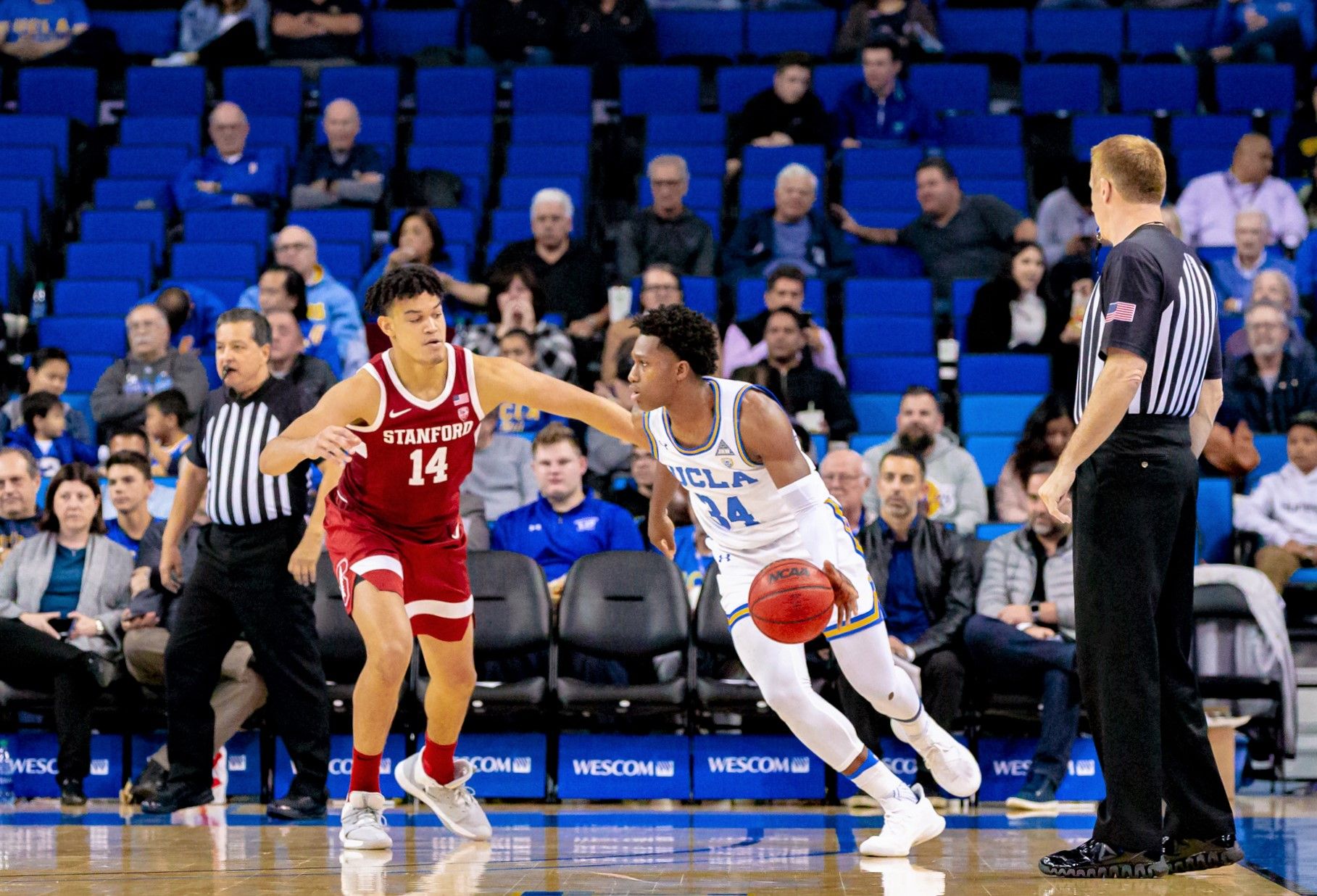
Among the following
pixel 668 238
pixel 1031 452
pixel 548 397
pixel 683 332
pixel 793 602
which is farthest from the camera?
pixel 668 238

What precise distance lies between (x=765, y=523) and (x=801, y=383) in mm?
3626

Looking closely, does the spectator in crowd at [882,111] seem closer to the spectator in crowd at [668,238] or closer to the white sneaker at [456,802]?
the spectator in crowd at [668,238]

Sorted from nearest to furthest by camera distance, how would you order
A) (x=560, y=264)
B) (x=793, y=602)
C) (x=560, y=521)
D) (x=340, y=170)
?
(x=793, y=602) → (x=560, y=521) → (x=560, y=264) → (x=340, y=170)

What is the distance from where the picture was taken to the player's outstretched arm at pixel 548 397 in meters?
5.34

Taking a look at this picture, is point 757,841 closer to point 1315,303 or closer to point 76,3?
point 1315,303

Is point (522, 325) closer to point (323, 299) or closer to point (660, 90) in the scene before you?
point (323, 299)

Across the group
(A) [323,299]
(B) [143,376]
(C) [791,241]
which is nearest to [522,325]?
(A) [323,299]

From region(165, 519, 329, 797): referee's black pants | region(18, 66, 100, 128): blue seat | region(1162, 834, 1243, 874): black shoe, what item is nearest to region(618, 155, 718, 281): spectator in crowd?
region(165, 519, 329, 797): referee's black pants

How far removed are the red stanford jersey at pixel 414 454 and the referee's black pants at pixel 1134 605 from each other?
2.14 meters

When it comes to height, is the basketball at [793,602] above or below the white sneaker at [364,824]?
above

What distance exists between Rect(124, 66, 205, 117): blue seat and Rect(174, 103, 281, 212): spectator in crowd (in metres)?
0.96

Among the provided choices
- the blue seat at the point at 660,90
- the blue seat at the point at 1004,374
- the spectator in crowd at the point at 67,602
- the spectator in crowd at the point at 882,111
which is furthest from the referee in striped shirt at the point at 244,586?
the spectator in crowd at the point at 882,111

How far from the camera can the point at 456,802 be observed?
18.7 feet

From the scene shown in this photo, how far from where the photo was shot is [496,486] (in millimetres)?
8547
